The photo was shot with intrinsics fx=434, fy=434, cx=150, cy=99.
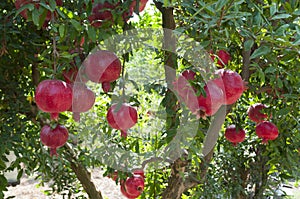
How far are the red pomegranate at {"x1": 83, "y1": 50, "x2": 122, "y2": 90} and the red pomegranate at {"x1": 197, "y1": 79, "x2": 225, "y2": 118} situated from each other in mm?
185

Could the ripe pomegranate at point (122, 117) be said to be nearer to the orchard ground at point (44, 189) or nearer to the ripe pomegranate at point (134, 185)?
the ripe pomegranate at point (134, 185)

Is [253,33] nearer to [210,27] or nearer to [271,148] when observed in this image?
[210,27]

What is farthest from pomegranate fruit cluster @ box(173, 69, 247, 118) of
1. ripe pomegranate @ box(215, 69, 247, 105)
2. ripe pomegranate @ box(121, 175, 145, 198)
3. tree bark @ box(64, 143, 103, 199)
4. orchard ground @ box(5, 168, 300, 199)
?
orchard ground @ box(5, 168, 300, 199)

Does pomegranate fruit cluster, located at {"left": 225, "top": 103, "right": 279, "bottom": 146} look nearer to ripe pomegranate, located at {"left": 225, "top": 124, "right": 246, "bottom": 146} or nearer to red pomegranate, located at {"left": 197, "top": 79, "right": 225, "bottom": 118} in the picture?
ripe pomegranate, located at {"left": 225, "top": 124, "right": 246, "bottom": 146}

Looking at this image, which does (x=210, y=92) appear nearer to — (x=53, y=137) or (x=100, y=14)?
(x=100, y=14)

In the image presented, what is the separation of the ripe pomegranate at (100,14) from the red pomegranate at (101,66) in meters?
0.06

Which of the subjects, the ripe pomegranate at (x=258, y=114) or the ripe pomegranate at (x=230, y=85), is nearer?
the ripe pomegranate at (x=230, y=85)

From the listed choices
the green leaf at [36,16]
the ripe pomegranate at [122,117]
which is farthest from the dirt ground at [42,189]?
the green leaf at [36,16]

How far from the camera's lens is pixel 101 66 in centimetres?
86

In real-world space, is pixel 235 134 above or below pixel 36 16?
above

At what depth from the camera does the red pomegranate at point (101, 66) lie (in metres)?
0.86

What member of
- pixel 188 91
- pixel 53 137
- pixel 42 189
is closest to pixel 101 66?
pixel 188 91

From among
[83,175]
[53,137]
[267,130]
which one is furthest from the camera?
[83,175]

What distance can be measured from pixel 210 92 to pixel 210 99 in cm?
1
